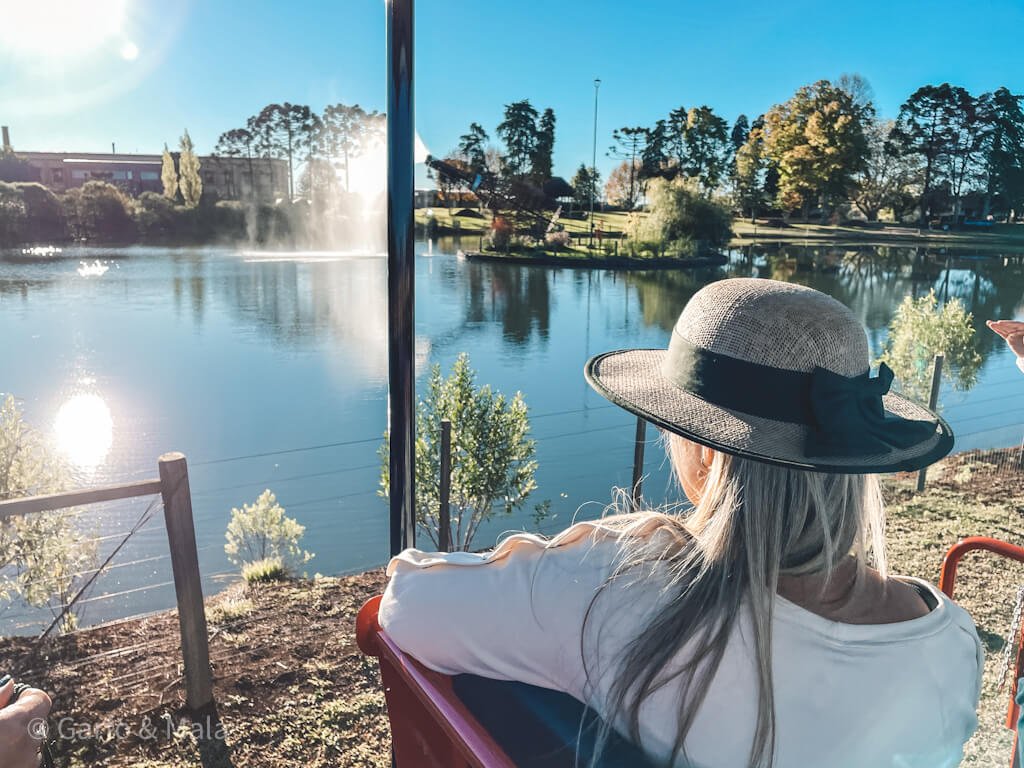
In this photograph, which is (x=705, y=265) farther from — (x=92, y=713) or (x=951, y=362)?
(x=92, y=713)

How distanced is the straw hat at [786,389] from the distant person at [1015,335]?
1.84ft

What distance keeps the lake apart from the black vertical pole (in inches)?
233

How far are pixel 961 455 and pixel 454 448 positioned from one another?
3.97m

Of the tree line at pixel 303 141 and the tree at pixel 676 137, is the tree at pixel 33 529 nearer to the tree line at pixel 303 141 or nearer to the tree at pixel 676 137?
the tree line at pixel 303 141

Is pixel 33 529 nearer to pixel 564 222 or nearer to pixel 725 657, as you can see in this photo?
pixel 725 657

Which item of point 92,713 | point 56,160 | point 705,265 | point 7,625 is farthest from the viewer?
point 705,265

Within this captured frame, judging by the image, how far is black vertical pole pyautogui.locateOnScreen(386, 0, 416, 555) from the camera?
3.63ft

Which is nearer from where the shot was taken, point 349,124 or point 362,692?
point 362,692

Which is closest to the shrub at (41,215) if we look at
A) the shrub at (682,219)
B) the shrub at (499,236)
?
the shrub at (499,236)

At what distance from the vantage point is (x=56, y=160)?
13336mm

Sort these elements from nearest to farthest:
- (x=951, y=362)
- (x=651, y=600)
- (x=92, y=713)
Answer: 1. (x=651, y=600)
2. (x=92, y=713)
3. (x=951, y=362)

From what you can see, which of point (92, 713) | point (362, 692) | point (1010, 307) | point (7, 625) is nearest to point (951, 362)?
point (362, 692)

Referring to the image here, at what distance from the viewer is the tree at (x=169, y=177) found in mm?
13695

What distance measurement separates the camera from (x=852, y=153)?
13.0 meters
